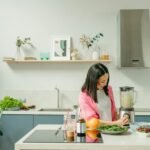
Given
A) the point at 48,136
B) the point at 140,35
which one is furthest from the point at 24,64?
the point at 48,136

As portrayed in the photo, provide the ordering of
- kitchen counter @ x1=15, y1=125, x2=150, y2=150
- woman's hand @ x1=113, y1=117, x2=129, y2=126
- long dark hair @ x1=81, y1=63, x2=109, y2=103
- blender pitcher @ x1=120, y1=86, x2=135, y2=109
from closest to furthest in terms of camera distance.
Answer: kitchen counter @ x1=15, y1=125, x2=150, y2=150 → woman's hand @ x1=113, y1=117, x2=129, y2=126 → long dark hair @ x1=81, y1=63, x2=109, y2=103 → blender pitcher @ x1=120, y1=86, x2=135, y2=109

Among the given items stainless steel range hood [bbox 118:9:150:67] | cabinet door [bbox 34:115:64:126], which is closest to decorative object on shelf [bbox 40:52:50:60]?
cabinet door [bbox 34:115:64:126]

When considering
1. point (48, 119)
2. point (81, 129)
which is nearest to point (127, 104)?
point (81, 129)

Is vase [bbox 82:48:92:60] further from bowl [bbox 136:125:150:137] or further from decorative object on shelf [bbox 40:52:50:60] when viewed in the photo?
bowl [bbox 136:125:150:137]

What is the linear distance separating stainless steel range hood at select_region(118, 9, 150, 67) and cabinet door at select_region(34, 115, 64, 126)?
1033 mm

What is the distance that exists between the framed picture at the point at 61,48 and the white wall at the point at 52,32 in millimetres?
87

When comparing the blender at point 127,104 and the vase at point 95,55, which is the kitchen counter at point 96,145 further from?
the vase at point 95,55

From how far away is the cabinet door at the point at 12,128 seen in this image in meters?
4.02

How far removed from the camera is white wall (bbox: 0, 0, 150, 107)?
4.59 m

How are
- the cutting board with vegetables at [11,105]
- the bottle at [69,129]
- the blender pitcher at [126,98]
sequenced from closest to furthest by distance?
the bottle at [69,129]
the blender pitcher at [126,98]
the cutting board with vegetables at [11,105]

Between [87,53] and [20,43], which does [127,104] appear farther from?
[20,43]

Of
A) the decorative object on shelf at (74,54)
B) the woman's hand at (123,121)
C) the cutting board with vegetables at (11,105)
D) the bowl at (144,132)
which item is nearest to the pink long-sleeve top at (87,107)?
the woman's hand at (123,121)

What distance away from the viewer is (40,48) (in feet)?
15.2

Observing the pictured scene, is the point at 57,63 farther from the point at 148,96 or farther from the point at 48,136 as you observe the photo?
the point at 48,136
